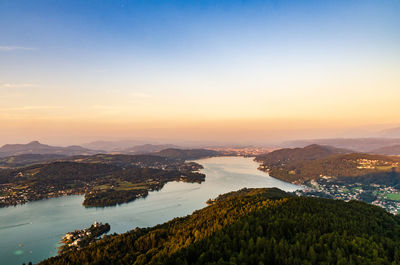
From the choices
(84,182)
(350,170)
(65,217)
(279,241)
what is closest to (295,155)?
(350,170)

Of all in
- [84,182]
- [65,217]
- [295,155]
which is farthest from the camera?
[295,155]

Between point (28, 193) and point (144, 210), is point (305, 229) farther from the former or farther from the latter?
point (28, 193)

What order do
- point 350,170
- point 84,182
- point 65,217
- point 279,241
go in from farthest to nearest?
point 350,170
point 84,182
point 65,217
point 279,241

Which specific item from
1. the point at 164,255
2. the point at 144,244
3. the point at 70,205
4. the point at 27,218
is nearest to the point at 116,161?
the point at 70,205

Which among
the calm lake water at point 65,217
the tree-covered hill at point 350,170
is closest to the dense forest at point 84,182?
the calm lake water at point 65,217

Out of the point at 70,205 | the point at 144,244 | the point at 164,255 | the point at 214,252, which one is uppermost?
the point at 214,252

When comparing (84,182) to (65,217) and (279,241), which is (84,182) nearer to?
(65,217)
